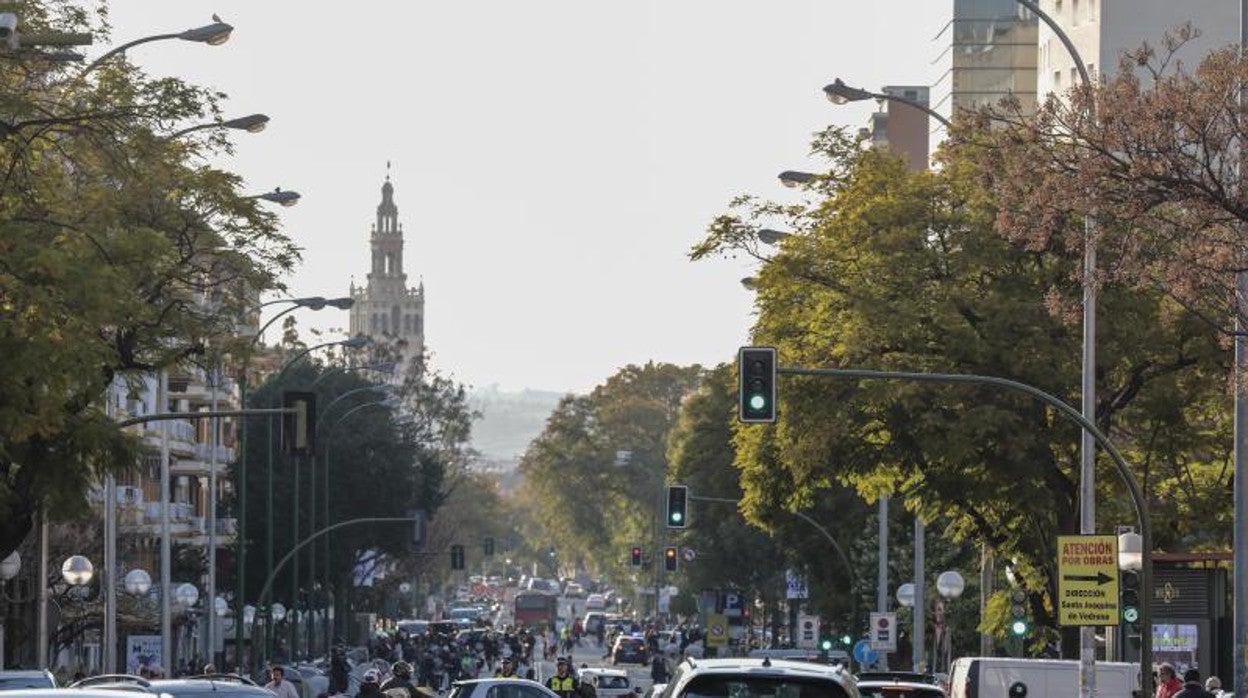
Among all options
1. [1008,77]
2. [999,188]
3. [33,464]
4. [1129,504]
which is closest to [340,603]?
[1008,77]

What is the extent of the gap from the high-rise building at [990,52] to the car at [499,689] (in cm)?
7075

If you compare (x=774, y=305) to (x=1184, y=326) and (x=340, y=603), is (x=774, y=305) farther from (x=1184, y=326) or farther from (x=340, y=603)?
(x=340, y=603)

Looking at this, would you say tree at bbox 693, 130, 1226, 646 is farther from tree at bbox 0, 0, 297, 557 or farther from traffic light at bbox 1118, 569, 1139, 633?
traffic light at bbox 1118, 569, 1139, 633

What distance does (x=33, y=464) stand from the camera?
127 feet

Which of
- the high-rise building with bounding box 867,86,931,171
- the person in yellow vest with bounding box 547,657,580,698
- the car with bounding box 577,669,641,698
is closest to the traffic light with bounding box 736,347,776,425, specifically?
the person in yellow vest with bounding box 547,657,580,698

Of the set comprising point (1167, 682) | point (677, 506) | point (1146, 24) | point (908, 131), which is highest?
point (908, 131)

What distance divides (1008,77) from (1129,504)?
4990 cm

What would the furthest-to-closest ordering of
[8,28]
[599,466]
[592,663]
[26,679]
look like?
[599,466], [592,663], [26,679], [8,28]

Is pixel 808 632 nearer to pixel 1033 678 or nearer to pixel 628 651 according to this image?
pixel 628 651

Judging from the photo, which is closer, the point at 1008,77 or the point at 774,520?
the point at 774,520

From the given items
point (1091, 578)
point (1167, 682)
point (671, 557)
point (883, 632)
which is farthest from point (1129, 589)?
point (671, 557)

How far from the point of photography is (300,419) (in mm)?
43906

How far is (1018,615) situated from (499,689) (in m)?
17.5

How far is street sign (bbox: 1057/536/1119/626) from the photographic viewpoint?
3219 cm
